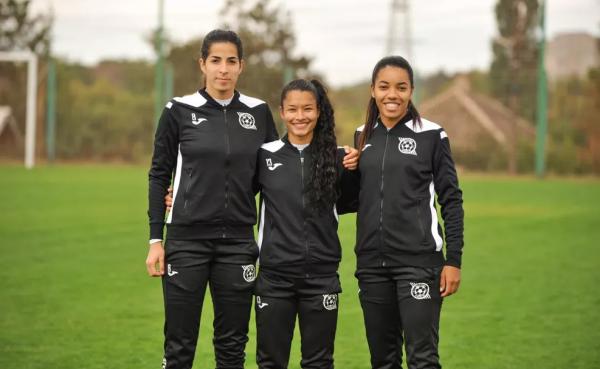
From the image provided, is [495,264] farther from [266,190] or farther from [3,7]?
[3,7]

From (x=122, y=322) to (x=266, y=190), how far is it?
2.95m

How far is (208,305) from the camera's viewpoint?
7852 millimetres

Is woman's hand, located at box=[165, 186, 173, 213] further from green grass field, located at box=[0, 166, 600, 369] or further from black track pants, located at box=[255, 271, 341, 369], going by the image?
green grass field, located at box=[0, 166, 600, 369]

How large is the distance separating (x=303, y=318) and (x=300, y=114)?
3.06 feet

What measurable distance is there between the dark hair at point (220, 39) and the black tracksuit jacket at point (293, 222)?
0.51 meters

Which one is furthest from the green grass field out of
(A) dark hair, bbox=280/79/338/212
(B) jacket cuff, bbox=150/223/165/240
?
(A) dark hair, bbox=280/79/338/212

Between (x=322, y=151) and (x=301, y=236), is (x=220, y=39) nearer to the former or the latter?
(x=322, y=151)

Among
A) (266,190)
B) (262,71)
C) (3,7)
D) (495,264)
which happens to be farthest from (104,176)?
(266,190)

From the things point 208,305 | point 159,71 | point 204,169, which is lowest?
point 208,305

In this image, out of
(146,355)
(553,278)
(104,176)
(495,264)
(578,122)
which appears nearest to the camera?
(146,355)

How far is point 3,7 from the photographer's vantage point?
34.8 metres

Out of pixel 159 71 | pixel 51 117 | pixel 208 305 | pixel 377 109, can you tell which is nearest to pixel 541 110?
pixel 159 71

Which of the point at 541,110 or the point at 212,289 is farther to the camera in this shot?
the point at 541,110

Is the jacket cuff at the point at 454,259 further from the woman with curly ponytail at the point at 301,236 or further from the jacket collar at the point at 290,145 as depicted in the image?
the jacket collar at the point at 290,145
